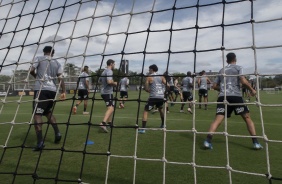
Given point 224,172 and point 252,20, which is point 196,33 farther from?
point 224,172

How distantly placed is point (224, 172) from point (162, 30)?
6.47 feet

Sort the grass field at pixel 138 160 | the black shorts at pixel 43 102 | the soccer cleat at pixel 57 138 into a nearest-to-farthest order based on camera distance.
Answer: the grass field at pixel 138 160, the black shorts at pixel 43 102, the soccer cleat at pixel 57 138

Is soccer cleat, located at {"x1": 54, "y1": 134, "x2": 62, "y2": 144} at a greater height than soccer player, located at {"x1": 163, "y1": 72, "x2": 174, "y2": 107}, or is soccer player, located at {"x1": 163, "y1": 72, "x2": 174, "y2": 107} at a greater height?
soccer player, located at {"x1": 163, "y1": 72, "x2": 174, "y2": 107}

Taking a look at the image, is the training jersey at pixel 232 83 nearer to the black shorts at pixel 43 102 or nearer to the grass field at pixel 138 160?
the grass field at pixel 138 160

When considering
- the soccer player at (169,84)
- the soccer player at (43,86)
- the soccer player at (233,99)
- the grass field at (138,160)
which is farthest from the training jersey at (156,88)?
the soccer player at (43,86)

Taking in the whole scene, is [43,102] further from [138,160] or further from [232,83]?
[232,83]

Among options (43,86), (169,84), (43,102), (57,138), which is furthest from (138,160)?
(169,84)

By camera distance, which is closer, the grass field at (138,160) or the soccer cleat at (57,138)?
the grass field at (138,160)

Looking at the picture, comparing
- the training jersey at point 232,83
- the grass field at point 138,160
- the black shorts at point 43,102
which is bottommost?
the grass field at point 138,160

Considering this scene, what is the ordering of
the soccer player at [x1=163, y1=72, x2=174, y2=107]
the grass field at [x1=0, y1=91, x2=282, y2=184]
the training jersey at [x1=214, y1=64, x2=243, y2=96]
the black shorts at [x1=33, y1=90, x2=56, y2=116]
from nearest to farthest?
the grass field at [x1=0, y1=91, x2=282, y2=184], the soccer player at [x1=163, y1=72, x2=174, y2=107], the training jersey at [x1=214, y1=64, x2=243, y2=96], the black shorts at [x1=33, y1=90, x2=56, y2=116]

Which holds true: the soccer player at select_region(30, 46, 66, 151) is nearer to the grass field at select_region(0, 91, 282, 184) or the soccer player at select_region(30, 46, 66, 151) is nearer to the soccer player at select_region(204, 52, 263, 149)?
the grass field at select_region(0, 91, 282, 184)

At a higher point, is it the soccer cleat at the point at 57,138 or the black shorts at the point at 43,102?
the black shorts at the point at 43,102

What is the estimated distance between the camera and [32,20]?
4895 millimetres

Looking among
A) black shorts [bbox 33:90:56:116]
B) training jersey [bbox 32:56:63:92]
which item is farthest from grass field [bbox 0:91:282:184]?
training jersey [bbox 32:56:63:92]
